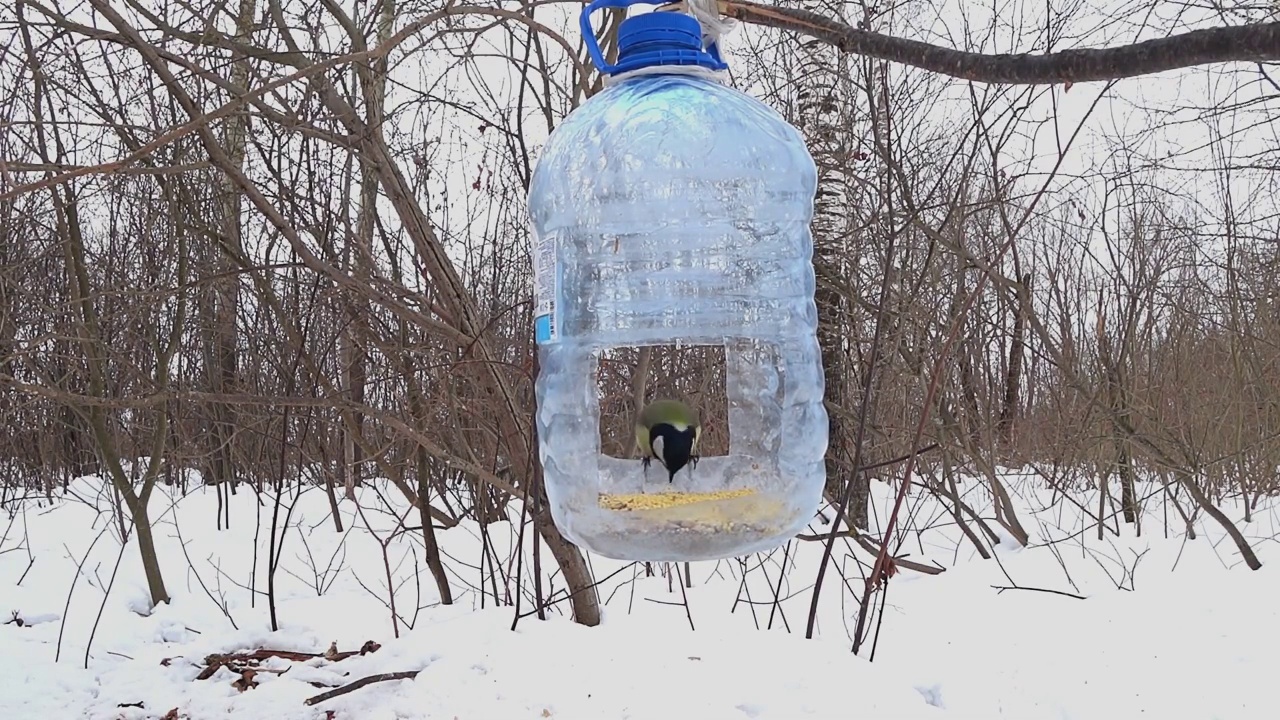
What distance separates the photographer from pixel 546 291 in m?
1.17

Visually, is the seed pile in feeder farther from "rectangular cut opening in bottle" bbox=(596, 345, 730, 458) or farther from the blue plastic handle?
"rectangular cut opening in bottle" bbox=(596, 345, 730, 458)

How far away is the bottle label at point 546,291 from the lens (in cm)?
115

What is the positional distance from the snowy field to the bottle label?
165 centimetres

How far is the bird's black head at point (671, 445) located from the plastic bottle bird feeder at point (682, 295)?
0.07 metres

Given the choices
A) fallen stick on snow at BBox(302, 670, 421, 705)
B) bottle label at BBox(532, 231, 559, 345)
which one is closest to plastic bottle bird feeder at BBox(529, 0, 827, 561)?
bottle label at BBox(532, 231, 559, 345)

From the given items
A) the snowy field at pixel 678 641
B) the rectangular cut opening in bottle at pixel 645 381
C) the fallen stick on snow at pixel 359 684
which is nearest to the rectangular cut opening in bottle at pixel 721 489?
the rectangular cut opening in bottle at pixel 645 381

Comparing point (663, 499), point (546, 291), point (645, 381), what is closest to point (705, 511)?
point (663, 499)

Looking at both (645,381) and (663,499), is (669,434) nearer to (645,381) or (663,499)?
(663,499)

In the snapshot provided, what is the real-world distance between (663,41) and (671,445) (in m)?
0.47

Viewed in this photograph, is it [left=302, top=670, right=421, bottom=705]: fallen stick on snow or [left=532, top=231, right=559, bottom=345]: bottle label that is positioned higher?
[left=532, top=231, right=559, bottom=345]: bottle label

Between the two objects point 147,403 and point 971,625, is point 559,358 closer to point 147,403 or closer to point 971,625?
point 147,403

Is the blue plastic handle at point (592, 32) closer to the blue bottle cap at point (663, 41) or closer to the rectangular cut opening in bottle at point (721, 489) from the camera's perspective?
the blue bottle cap at point (663, 41)

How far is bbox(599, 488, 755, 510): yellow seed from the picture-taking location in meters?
1.22

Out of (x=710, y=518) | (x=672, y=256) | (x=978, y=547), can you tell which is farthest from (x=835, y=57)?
(x=710, y=518)
